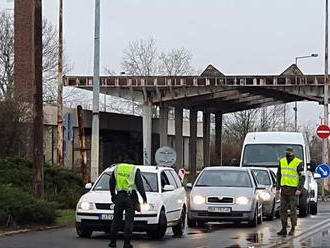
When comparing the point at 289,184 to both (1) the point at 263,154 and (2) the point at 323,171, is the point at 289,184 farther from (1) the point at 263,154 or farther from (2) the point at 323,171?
(2) the point at 323,171

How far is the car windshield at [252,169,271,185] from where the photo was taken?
25.0 metres

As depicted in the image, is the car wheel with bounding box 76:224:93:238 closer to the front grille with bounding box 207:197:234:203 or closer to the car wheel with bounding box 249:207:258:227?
the front grille with bounding box 207:197:234:203

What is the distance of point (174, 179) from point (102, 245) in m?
4.27

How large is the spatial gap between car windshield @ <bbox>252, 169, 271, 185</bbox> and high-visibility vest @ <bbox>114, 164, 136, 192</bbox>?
9.95 metres

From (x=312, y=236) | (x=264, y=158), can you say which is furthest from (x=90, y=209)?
(x=264, y=158)

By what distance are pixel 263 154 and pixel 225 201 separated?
26.8 ft

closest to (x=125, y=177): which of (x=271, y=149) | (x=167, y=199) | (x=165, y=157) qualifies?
(x=167, y=199)

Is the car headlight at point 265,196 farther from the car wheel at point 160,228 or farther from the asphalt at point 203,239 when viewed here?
the car wheel at point 160,228

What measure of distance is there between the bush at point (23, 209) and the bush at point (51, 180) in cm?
322

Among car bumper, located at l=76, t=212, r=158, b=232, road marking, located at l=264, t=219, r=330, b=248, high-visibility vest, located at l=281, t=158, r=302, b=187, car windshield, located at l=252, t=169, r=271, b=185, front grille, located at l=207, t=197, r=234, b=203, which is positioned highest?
high-visibility vest, located at l=281, t=158, r=302, b=187

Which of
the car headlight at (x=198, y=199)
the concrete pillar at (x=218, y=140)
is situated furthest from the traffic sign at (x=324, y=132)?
the concrete pillar at (x=218, y=140)

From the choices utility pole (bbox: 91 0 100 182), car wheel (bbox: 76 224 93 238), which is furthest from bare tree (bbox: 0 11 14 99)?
car wheel (bbox: 76 224 93 238)

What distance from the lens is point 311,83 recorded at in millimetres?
55375

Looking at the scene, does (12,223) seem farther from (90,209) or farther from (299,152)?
(299,152)
